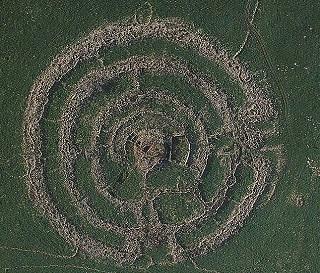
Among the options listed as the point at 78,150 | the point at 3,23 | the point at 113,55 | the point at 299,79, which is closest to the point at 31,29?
the point at 3,23

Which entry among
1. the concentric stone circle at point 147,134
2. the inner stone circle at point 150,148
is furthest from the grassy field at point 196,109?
the inner stone circle at point 150,148

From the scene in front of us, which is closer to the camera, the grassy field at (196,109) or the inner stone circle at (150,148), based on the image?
the grassy field at (196,109)

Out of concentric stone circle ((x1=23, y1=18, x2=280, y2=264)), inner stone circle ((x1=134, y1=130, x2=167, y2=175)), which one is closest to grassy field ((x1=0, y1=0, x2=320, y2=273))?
concentric stone circle ((x1=23, y1=18, x2=280, y2=264))

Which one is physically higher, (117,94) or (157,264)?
(117,94)

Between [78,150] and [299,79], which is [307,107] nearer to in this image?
[299,79]

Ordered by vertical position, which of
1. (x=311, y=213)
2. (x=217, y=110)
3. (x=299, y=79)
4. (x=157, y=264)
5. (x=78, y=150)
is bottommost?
(x=157, y=264)

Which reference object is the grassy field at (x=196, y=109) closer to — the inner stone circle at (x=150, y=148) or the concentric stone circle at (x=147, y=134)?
the concentric stone circle at (x=147, y=134)
